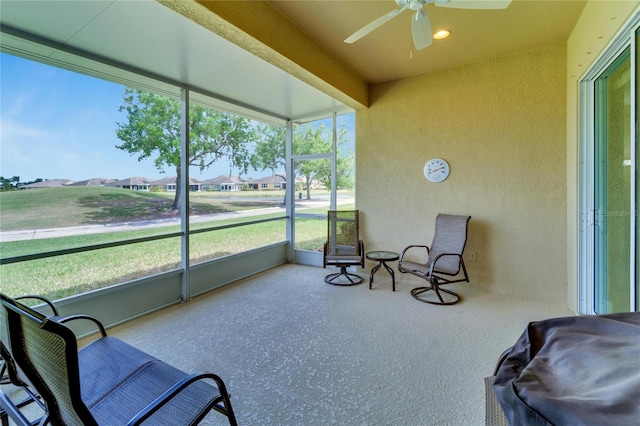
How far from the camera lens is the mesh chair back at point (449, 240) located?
349cm

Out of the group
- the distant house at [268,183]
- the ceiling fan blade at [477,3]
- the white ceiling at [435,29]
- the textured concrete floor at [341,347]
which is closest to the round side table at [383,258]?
the textured concrete floor at [341,347]

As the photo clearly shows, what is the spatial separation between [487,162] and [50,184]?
4.80m

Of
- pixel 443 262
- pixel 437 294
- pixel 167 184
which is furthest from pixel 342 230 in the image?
pixel 167 184

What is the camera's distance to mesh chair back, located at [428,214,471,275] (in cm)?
349

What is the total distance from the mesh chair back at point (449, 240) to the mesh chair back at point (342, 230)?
1177mm

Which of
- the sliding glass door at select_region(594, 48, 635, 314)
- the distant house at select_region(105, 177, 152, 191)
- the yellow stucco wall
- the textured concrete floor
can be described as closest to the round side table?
the textured concrete floor

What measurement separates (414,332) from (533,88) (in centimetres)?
317

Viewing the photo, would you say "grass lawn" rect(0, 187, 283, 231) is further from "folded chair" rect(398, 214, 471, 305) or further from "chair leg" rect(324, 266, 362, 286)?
"folded chair" rect(398, 214, 471, 305)

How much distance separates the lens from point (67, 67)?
270cm

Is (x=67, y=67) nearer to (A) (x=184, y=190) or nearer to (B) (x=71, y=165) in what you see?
(B) (x=71, y=165)

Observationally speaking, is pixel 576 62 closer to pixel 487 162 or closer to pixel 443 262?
pixel 487 162

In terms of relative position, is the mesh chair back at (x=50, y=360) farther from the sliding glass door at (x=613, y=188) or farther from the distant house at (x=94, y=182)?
the sliding glass door at (x=613, y=188)

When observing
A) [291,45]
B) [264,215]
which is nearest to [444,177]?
[291,45]

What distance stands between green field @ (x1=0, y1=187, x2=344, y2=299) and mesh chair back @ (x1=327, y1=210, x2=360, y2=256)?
163cm
